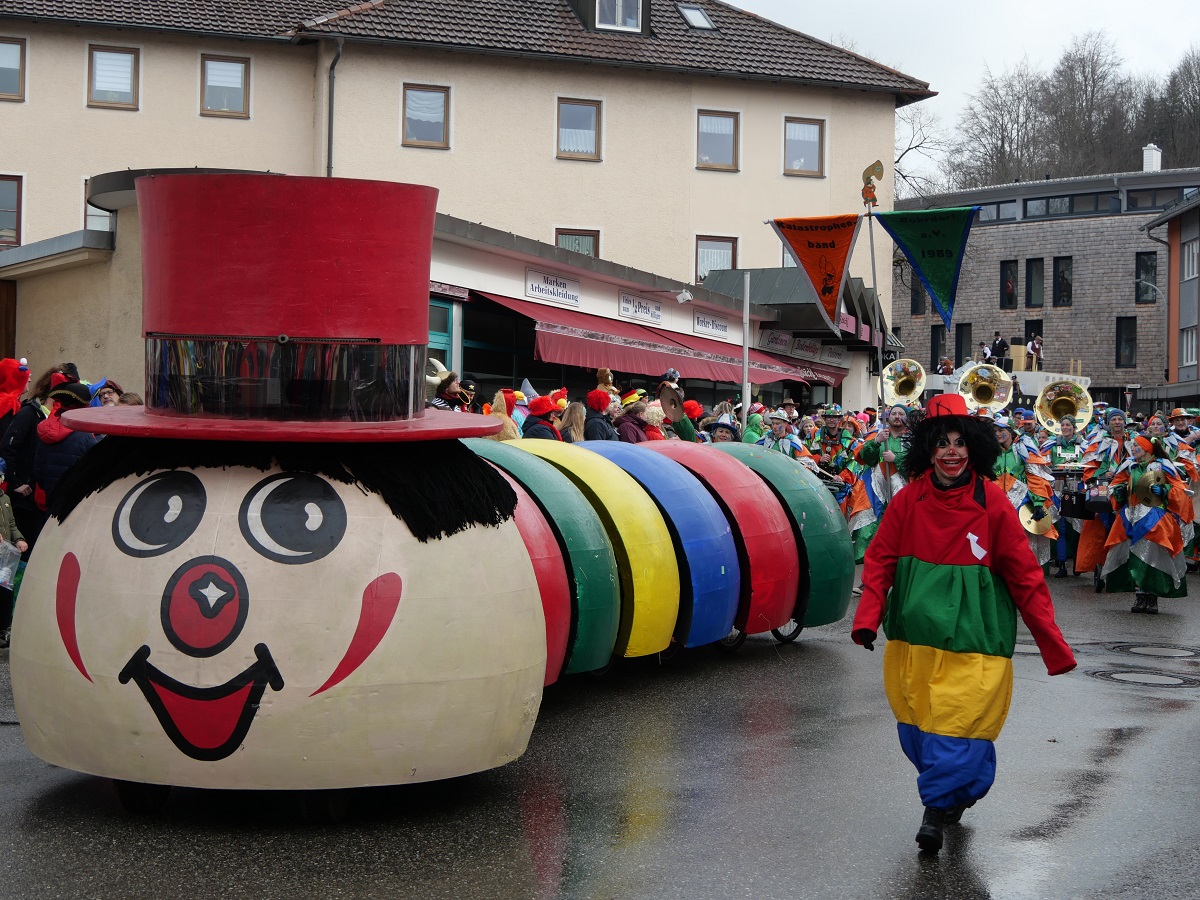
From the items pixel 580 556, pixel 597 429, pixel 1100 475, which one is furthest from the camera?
pixel 1100 475

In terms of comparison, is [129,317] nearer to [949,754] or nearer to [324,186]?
[324,186]

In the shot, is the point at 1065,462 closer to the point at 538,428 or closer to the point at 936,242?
the point at 936,242

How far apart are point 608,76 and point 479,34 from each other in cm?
312

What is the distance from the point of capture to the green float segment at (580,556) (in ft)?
25.7

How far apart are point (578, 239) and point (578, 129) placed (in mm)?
2481

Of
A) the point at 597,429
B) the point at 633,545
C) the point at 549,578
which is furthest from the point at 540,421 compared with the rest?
the point at 549,578

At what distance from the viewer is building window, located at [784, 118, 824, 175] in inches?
1410

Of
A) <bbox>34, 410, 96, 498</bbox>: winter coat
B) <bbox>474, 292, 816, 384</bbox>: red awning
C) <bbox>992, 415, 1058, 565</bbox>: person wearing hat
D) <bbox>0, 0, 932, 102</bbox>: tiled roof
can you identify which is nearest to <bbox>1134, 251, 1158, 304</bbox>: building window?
<bbox>0, 0, 932, 102</bbox>: tiled roof

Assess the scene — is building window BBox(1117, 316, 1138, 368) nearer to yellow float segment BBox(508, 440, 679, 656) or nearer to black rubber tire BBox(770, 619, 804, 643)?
black rubber tire BBox(770, 619, 804, 643)

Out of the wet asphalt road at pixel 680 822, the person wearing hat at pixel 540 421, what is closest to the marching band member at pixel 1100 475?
the person wearing hat at pixel 540 421

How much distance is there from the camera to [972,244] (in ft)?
206

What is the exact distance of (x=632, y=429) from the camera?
12719mm

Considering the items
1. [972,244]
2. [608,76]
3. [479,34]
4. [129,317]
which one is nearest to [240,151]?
[479,34]

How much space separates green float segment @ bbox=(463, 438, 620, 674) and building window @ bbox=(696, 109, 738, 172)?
91.6ft
